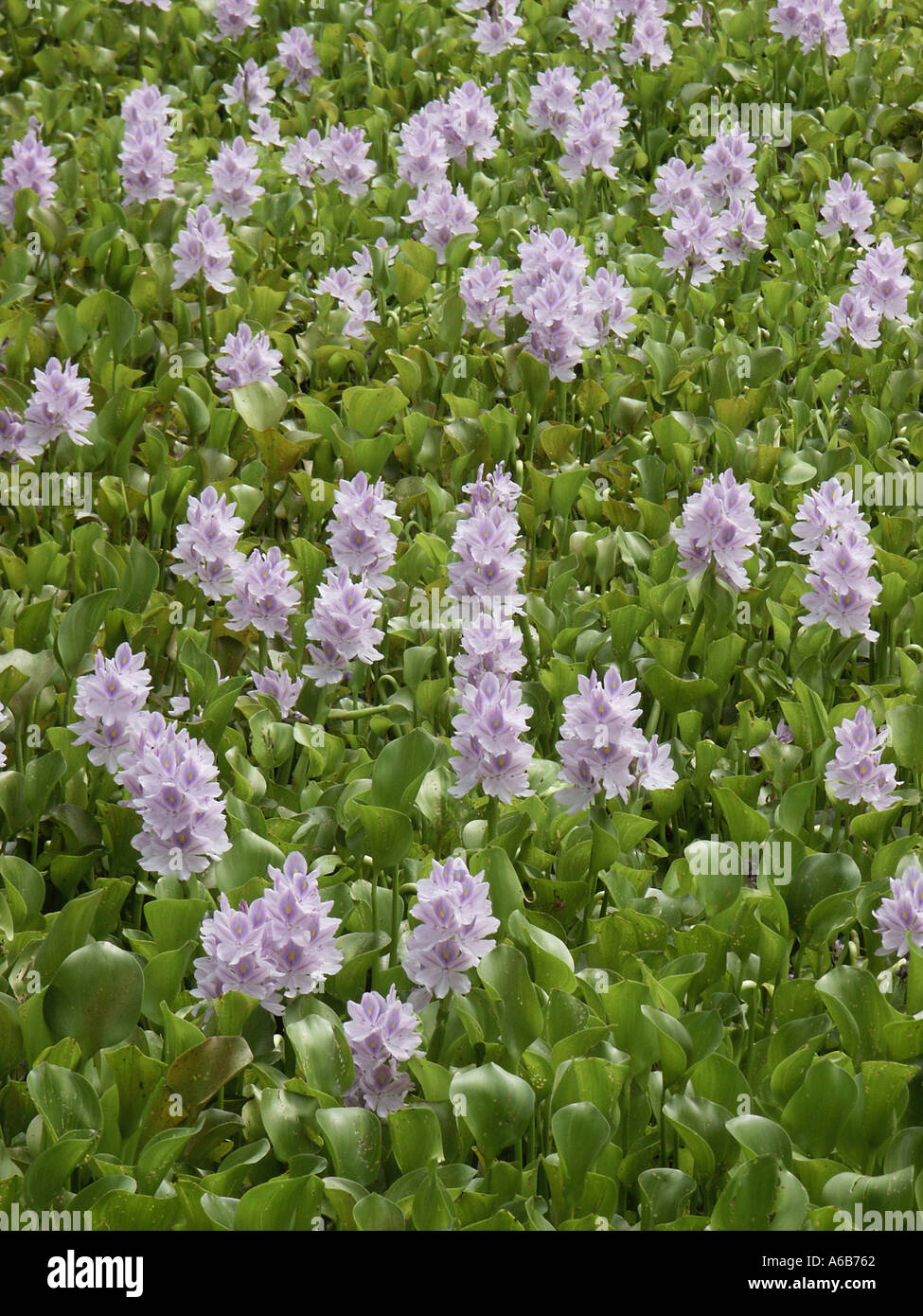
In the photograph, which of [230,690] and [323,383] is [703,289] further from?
[230,690]

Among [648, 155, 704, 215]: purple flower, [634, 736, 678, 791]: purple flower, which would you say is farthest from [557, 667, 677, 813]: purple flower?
[648, 155, 704, 215]: purple flower

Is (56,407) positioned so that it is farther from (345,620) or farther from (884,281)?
(884,281)

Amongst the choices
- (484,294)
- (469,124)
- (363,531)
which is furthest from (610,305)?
(363,531)

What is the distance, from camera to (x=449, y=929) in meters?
2.44

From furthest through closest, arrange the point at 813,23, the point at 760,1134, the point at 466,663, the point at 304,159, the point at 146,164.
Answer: the point at 813,23 → the point at 304,159 → the point at 146,164 → the point at 466,663 → the point at 760,1134

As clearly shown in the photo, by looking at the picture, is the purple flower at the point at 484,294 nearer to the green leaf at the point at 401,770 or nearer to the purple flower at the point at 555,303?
the purple flower at the point at 555,303

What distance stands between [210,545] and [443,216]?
227 cm

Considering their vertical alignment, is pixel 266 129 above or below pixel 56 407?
above

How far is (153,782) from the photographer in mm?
2631

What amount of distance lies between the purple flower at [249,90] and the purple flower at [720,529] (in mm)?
3895

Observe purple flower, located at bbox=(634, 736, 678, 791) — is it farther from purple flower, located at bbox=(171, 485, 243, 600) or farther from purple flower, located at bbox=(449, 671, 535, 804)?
purple flower, located at bbox=(171, 485, 243, 600)

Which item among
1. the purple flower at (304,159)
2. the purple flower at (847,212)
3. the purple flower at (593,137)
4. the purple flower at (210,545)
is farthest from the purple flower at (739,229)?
the purple flower at (210,545)

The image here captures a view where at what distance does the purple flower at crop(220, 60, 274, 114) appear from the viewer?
652cm

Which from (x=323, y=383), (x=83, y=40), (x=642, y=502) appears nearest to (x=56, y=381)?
(x=323, y=383)
